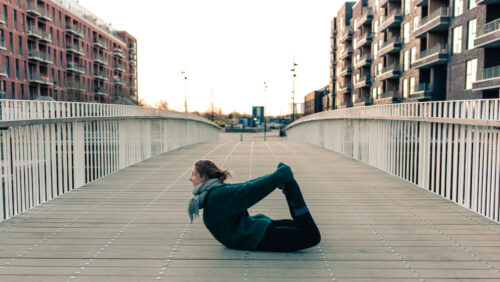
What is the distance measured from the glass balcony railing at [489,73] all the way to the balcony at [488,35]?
1.64 metres

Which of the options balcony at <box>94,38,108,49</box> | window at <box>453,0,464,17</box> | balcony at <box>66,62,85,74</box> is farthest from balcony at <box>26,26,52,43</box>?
window at <box>453,0,464,17</box>

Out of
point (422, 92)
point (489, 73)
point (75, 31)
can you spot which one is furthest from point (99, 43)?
point (489, 73)

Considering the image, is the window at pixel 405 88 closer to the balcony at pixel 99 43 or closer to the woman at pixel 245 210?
the woman at pixel 245 210

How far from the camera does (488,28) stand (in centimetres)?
2580

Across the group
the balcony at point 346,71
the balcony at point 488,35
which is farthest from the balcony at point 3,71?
the balcony at point 346,71

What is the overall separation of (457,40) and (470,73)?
12.4 ft

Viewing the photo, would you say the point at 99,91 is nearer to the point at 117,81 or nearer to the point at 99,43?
the point at 99,43

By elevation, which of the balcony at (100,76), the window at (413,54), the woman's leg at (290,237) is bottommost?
the woman's leg at (290,237)

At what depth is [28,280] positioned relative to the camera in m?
3.81

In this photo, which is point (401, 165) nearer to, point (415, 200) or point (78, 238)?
point (415, 200)

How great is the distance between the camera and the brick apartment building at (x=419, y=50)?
27.1 metres

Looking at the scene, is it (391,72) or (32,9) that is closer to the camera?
(391,72)

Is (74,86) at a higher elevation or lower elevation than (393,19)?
lower

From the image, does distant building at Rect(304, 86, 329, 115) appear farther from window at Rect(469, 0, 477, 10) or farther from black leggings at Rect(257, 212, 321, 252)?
black leggings at Rect(257, 212, 321, 252)
